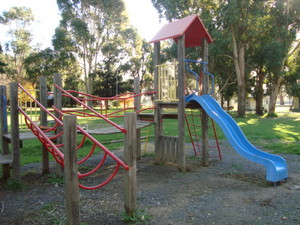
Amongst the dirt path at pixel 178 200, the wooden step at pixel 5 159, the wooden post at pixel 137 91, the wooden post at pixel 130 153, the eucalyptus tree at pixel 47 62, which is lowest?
the dirt path at pixel 178 200

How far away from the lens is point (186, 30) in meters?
6.17

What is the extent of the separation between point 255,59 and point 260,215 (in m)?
21.5

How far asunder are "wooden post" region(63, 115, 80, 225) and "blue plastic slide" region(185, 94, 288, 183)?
3401 millimetres

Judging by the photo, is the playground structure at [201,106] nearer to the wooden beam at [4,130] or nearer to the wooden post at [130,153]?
the wooden post at [130,153]

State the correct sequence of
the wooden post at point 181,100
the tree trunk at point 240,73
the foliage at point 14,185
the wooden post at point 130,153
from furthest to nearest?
the tree trunk at point 240,73 → the wooden post at point 181,100 → the foliage at point 14,185 → the wooden post at point 130,153

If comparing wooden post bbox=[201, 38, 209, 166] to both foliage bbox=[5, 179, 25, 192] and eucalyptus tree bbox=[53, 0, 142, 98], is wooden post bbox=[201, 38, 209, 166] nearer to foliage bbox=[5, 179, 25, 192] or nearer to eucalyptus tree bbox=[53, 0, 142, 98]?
foliage bbox=[5, 179, 25, 192]

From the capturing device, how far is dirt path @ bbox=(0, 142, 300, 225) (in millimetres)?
3355

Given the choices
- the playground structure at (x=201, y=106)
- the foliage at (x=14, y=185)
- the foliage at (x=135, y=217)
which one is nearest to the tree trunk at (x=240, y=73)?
the playground structure at (x=201, y=106)

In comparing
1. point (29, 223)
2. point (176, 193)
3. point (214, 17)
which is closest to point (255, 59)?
point (214, 17)

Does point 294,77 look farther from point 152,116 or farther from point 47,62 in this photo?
point 47,62

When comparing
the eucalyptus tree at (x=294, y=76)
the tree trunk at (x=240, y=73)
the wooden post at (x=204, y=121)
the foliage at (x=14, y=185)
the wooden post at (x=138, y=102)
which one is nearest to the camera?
the foliage at (x=14, y=185)

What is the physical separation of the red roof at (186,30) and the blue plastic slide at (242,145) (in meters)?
1.42

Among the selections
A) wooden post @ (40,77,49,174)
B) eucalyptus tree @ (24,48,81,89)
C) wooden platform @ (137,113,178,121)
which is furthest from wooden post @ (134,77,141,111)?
eucalyptus tree @ (24,48,81,89)

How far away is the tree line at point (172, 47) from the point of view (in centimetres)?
1950
